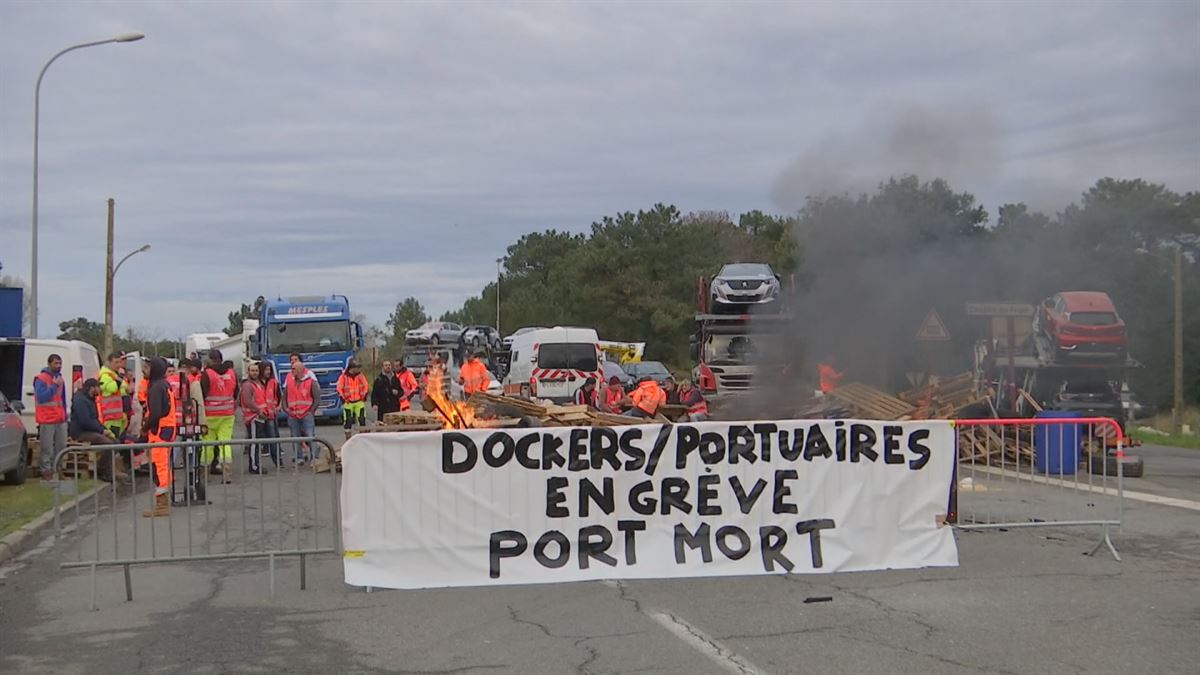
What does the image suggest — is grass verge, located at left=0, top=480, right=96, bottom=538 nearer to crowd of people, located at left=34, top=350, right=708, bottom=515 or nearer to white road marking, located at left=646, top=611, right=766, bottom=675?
crowd of people, located at left=34, top=350, right=708, bottom=515

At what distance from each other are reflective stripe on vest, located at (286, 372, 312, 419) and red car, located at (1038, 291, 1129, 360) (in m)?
19.0

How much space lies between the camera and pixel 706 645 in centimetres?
624

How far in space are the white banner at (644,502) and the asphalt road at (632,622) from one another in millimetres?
179

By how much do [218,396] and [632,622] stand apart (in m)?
9.35

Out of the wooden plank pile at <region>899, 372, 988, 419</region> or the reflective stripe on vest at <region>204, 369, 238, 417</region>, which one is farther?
the wooden plank pile at <region>899, 372, 988, 419</region>

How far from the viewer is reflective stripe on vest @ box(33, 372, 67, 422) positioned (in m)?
15.4

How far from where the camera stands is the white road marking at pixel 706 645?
5762 mm

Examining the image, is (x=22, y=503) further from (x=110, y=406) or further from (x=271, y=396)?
(x=271, y=396)

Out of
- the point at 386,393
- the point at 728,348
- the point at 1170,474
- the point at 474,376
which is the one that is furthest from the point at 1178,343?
the point at 386,393

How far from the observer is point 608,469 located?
815 centimetres

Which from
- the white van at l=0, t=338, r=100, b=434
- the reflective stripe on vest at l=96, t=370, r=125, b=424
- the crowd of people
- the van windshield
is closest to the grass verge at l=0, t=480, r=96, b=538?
the crowd of people

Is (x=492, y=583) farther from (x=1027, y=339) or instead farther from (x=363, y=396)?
(x=1027, y=339)

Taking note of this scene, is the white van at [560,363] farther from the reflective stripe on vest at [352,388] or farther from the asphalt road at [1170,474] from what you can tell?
the asphalt road at [1170,474]

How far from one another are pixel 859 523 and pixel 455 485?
122 inches
